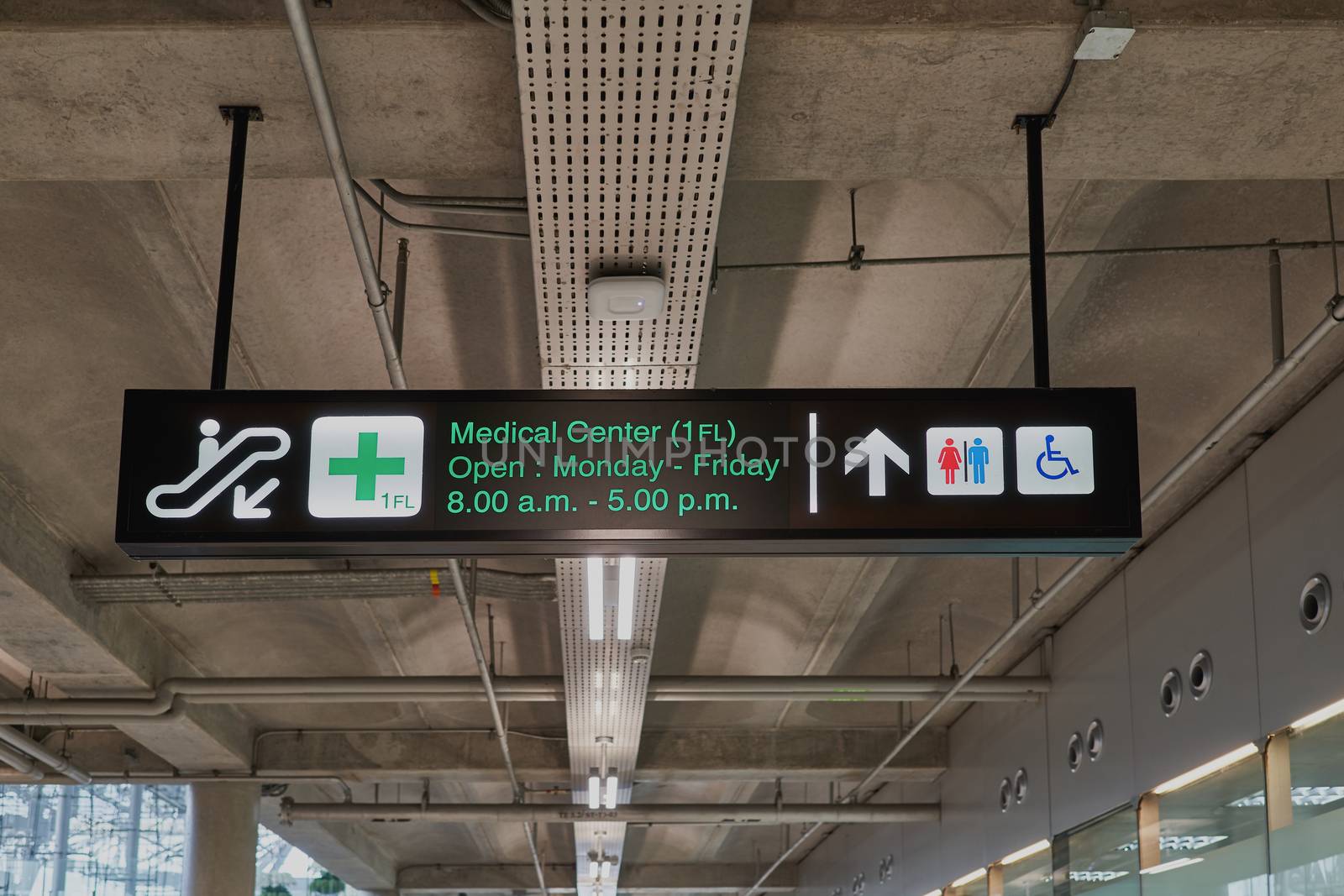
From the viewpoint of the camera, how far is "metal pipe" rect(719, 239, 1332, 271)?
6.28 m

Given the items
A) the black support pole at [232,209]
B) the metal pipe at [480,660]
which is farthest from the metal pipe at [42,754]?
the black support pole at [232,209]

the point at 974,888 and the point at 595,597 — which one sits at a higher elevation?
the point at 595,597

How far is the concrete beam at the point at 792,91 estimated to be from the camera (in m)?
4.20

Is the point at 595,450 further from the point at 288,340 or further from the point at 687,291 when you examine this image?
the point at 288,340

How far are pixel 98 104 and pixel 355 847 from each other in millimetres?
18543

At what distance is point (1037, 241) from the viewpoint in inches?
179

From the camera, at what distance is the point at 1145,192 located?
20.7 feet

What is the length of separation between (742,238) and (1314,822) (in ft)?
12.5

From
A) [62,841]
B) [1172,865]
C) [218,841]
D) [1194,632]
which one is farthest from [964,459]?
[62,841]

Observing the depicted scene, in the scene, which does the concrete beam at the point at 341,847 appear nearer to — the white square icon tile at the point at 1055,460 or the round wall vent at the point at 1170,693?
the round wall vent at the point at 1170,693

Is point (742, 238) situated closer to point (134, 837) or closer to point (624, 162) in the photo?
point (624, 162)

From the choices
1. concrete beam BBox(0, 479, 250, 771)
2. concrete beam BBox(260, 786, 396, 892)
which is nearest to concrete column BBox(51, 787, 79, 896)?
concrete beam BBox(260, 786, 396, 892)

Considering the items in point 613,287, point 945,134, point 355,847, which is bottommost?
point 355,847

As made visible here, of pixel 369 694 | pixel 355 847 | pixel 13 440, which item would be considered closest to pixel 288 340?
pixel 13 440
